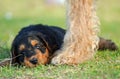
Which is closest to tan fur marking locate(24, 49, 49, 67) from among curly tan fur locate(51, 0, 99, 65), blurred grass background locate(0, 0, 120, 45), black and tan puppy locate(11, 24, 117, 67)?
black and tan puppy locate(11, 24, 117, 67)

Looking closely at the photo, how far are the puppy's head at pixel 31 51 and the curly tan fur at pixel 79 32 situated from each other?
0.21m

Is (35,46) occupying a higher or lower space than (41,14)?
lower

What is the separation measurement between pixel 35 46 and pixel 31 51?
7.7 inches

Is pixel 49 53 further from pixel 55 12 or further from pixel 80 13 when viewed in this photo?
pixel 55 12

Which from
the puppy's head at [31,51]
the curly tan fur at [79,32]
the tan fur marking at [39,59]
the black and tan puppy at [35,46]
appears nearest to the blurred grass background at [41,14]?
the black and tan puppy at [35,46]

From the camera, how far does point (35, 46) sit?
9727mm

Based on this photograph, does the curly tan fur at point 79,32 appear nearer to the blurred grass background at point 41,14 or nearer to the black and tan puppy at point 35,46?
the black and tan puppy at point 35,46

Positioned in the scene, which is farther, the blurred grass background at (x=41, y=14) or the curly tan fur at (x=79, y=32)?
the blurred grass background at (x=41, y=14)

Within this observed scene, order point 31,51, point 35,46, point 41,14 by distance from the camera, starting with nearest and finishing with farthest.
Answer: point 31,51 < point 35,46 < point 41,14

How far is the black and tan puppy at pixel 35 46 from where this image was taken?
9.46 meters

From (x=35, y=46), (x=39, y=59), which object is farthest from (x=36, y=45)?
(x=39, y=59)

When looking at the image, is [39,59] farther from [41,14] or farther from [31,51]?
[41,14]

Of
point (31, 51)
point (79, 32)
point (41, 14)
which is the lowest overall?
point (31, 51)

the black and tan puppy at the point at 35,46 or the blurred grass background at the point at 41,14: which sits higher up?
the blurred grass background at the point at 41,14
